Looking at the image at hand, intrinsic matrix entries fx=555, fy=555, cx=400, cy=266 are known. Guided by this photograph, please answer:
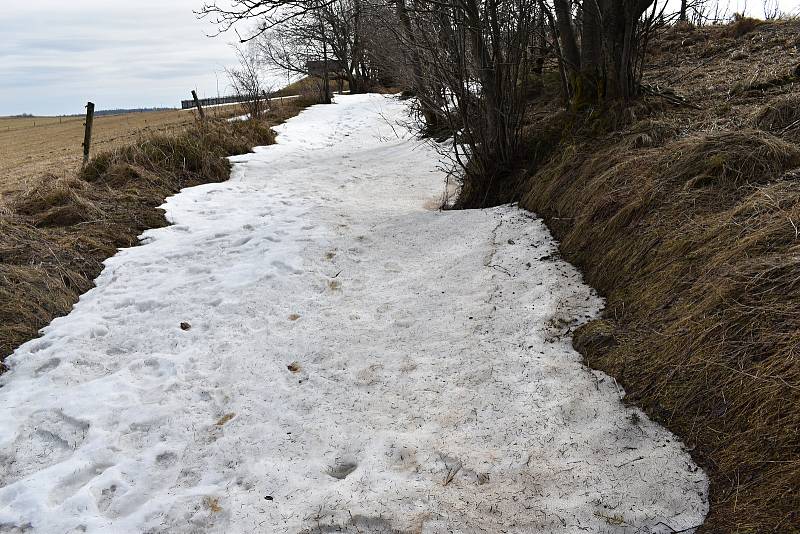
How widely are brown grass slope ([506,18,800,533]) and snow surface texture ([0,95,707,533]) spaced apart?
181 millimetres

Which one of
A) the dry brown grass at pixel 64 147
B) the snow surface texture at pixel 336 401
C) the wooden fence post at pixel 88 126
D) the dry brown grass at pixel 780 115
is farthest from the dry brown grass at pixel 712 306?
the wooden fence post at pixel 88 126

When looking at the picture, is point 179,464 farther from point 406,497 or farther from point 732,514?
point 732,514

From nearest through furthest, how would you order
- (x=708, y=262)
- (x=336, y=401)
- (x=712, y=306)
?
(x=712, y=306)
(x=708, y=262)
(x=336, y=401)

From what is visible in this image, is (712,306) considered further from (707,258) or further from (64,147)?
(64,147)

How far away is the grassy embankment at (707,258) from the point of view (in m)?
2.24

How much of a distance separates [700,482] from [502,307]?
197 cm

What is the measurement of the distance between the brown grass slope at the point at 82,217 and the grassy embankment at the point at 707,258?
13.6ft

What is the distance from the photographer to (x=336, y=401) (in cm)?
336

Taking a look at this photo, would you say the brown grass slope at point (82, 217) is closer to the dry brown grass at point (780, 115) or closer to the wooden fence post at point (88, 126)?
the wooden fence post at point (88, 126)

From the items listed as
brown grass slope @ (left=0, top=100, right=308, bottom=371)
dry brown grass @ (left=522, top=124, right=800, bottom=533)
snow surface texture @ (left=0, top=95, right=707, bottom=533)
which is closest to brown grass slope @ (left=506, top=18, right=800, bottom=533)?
dry brown grass @ (left=522, top=124, right=800, bottom=533)

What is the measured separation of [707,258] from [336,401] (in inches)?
91.3

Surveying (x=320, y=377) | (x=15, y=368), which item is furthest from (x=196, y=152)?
(x=320, y=377)

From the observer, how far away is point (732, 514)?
6.85 feet

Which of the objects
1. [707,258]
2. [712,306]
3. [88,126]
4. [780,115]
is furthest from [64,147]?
[712,306]
